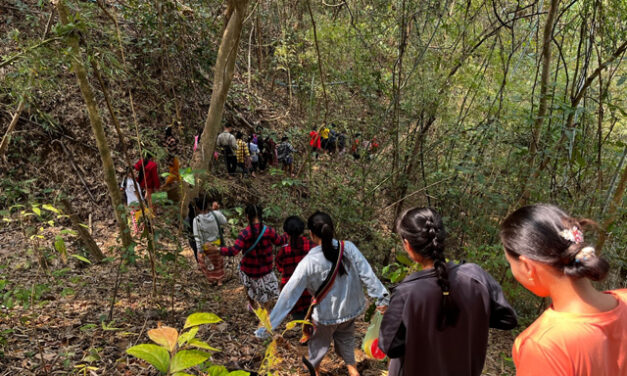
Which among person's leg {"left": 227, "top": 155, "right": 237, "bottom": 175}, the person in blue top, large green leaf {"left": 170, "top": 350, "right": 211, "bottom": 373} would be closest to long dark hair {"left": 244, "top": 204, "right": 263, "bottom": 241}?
the person in blue top

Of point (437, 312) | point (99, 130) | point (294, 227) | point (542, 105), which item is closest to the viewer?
point (437, 312)

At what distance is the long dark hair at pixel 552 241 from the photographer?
1079 millimetres

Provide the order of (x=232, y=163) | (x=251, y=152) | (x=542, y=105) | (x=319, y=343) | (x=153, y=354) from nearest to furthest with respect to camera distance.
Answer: (x=153, y=354), (x=319, y=343), (x=542, y=105), (x=232, y=163), (x=251, y=152)

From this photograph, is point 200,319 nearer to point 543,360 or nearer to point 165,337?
point 165,337

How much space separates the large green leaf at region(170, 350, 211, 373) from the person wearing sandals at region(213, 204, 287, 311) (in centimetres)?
246

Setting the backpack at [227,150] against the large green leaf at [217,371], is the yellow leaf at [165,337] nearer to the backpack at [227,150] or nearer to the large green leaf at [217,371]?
the large green leaf at [217,371]

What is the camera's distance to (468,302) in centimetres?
160

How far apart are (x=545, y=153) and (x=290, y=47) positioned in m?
5.73

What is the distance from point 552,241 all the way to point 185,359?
3.74 feet

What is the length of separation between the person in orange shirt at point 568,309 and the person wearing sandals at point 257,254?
2.60m

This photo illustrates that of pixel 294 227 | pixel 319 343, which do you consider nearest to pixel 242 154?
pixel 294 227

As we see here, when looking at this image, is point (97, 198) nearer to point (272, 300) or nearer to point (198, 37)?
point (198, 37)

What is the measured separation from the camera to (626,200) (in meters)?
3.77

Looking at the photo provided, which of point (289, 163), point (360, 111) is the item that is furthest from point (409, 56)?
point (289, 163)
